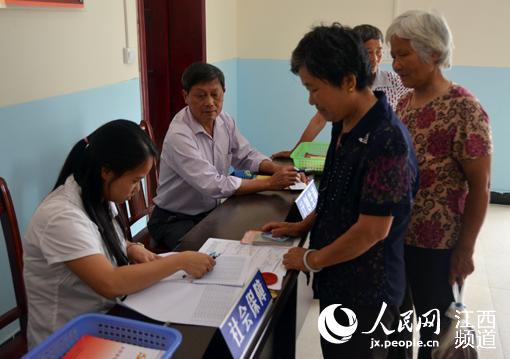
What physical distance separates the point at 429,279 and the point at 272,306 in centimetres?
66

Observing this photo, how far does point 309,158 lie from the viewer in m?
2.44

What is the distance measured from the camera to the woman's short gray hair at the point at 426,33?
4.66ft

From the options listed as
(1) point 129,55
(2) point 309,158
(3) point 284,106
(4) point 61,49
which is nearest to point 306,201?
(2) point 309,158

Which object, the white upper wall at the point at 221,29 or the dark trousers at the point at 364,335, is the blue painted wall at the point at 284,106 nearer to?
the white upper wall at the point at 221,29

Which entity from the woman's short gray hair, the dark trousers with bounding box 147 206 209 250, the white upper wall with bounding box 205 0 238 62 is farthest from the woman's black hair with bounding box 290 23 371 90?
the white upper wall with bounding box 205 0 238 62

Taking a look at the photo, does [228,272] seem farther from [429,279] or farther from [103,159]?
[429,279]

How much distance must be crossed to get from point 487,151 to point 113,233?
1.11m

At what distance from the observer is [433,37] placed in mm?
1417

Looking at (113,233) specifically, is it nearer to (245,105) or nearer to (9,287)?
(9,287)

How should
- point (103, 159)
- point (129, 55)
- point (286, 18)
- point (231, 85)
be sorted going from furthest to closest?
point (231, 85) → point (286, 18) → point (129, 55) → point (103, 159)

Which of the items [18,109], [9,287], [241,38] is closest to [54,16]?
[18,109]

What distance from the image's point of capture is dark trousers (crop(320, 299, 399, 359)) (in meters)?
1.24

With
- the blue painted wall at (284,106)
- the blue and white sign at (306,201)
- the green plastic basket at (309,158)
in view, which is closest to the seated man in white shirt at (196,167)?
the blue and white sign at (306,201)

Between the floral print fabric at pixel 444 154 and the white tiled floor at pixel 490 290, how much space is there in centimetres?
94
